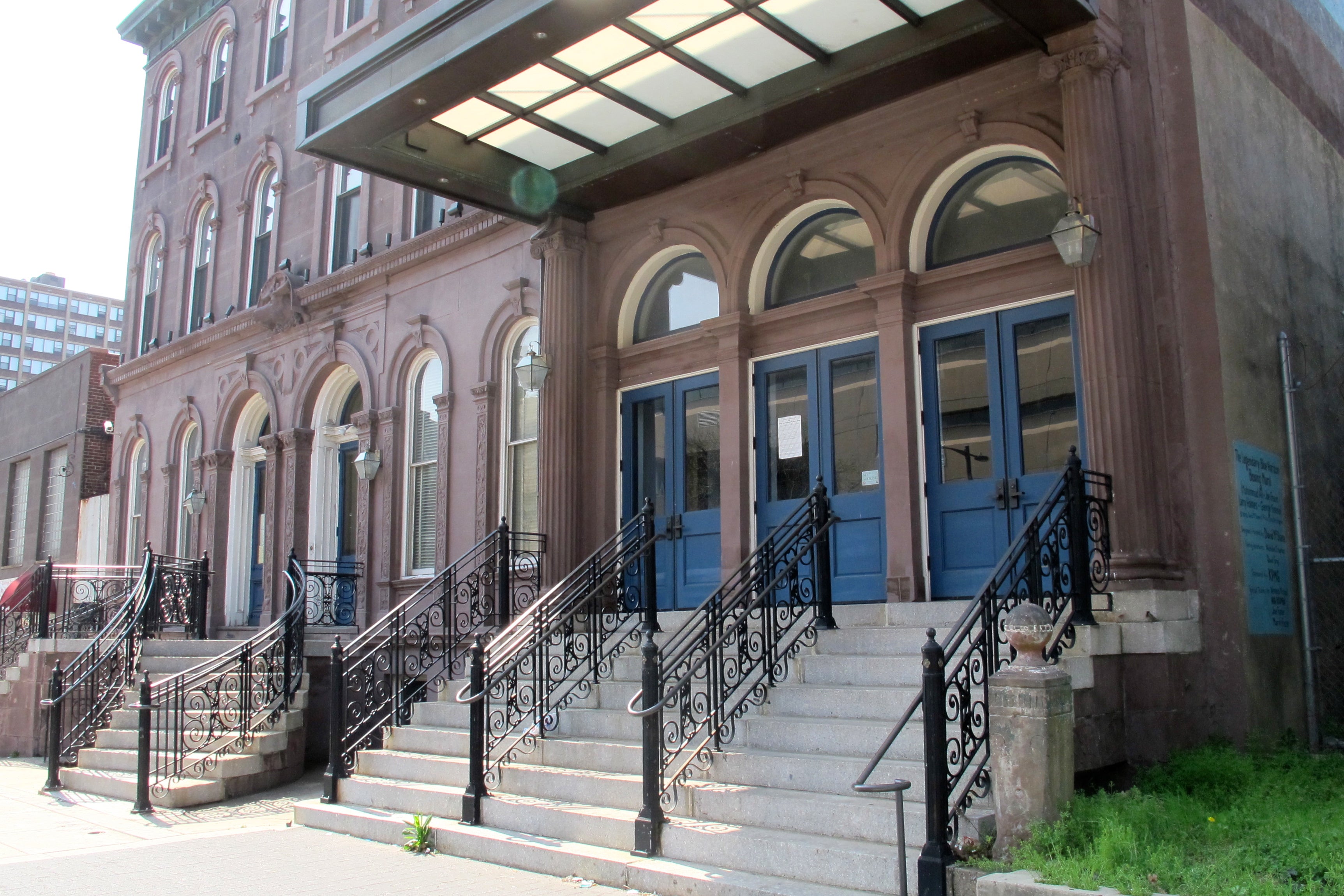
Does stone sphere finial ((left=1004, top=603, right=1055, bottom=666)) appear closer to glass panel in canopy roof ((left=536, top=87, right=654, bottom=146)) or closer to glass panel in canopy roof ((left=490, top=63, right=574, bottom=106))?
glass panel in canopy roof ((left=490, top=63, right=574, bottom=106))

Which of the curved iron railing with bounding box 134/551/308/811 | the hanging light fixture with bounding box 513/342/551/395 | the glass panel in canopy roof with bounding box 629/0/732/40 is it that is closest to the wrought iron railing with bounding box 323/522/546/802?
the curved iron railing with bounding box 134/551/308/811

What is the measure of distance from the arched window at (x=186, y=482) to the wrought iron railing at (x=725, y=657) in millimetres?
12376

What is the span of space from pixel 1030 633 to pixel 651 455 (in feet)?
21.4

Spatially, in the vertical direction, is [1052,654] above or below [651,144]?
below

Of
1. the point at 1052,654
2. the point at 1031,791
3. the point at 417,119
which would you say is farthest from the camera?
the point at 417,119

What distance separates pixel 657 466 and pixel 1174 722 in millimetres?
5876

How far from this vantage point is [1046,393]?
9266 millimetres

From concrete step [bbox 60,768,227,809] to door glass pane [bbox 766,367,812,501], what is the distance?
600 centimetres

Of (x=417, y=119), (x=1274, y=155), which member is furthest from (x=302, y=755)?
(x=1274, y=155)

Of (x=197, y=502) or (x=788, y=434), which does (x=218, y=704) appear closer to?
(x=788, y=434)

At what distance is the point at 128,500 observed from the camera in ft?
70.1

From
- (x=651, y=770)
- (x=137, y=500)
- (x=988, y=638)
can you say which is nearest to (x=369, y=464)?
(x=137, y=500)

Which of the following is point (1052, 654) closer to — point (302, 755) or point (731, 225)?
point (731, 225)

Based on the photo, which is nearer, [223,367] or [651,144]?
[651,144]
